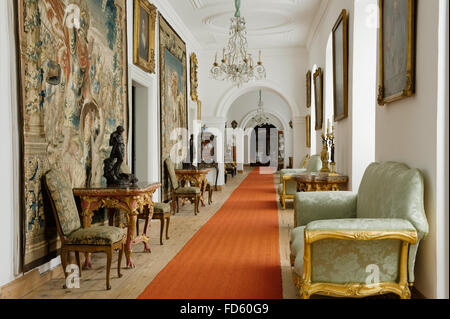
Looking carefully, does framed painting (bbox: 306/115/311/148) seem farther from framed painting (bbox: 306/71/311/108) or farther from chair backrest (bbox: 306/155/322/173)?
chair backrest (bbox: 306/155/322/173)

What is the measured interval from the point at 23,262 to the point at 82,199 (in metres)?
1.09

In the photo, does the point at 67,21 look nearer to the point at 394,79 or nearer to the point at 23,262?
the point at 23,262

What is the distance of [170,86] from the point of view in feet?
33.5

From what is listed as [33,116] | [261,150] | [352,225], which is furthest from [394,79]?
[261,150]

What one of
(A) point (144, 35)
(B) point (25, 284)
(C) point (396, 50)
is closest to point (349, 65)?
(C) point (396, 50)

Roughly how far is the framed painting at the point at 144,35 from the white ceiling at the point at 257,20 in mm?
1795

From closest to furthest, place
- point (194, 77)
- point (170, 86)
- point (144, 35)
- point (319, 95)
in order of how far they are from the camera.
Result: 1. point (144, 35)
2. point (170, 86)
3. point (319, 95)
4. point (194, 77)

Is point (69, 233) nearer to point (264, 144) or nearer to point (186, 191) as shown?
point (186, 191)

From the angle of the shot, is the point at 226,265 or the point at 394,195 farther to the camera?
the point at 226,265

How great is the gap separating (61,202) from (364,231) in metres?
3.02

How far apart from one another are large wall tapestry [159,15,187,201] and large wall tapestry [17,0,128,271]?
265cm

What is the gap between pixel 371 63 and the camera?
6.72 meters

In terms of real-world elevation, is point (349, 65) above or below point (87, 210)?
above

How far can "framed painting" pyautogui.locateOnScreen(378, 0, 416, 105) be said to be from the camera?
3.78 meters
